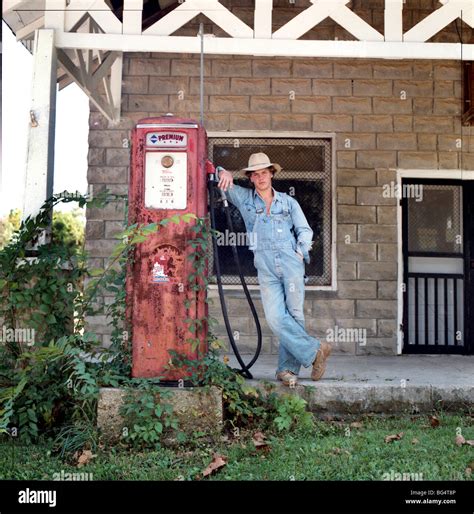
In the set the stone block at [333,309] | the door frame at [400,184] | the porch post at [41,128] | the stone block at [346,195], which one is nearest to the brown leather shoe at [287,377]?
the porch post at [41,128]

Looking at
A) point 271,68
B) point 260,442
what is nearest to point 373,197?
point 271,68

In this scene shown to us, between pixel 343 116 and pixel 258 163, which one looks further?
pixel 343 116

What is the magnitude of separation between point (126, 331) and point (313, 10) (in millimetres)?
3002

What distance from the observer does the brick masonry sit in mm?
7223

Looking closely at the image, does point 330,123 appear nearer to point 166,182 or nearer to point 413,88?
point 413,88

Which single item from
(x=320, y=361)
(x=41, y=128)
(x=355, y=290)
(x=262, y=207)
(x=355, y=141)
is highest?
(x=355, y=141)

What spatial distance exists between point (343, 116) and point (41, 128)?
3.58 metres

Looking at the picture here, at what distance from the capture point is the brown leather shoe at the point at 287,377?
15.2ft

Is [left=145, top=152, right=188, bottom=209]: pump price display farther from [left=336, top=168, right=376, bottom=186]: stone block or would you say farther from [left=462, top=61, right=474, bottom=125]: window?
[left=462, top=61, right=474, bottom=125]: window

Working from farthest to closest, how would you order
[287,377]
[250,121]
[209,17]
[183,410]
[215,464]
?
1. [250,121]
2. [209,17]
3. [287,377]
4. [183,410]
5. [215,464]

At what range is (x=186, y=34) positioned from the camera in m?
7.26

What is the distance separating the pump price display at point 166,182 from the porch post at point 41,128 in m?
1.22

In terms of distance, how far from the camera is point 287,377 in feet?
15.4

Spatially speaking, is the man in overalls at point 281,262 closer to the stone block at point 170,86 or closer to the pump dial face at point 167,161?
the pump dial face at point 167,161
